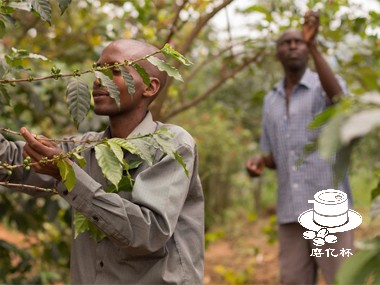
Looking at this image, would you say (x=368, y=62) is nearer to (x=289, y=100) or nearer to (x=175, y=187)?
(x=289, y=100)

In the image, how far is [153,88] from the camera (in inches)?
101

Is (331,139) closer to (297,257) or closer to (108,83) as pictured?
(108,83)

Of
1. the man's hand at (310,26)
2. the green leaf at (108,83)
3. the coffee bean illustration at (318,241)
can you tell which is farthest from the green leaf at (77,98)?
the coffee bean illustration at (318,241)

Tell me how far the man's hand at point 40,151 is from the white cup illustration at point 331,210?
1330 mm

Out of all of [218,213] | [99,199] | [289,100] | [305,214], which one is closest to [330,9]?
[289,100]

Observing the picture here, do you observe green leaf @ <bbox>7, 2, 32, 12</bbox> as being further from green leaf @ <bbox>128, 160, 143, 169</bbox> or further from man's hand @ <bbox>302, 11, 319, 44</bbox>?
man's hand @ <bbox>302, 11, 319, 44</bbox>

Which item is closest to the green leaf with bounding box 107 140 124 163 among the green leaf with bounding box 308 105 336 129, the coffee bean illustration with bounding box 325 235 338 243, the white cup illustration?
the green leaf with bounding box 308 105 336 129

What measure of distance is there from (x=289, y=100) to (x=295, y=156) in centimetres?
32

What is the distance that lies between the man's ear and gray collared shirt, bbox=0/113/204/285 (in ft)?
0.29

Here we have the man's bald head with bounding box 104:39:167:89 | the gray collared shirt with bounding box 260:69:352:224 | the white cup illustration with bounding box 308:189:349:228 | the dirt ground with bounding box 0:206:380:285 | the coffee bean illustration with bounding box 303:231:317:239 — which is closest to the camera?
the man's bald head with bounding box 104:39:167:89

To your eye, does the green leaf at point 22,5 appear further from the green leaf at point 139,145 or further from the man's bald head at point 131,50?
the green leaf at point 139,145

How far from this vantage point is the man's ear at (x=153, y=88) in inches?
99.7

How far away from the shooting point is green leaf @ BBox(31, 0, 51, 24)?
2211 mm

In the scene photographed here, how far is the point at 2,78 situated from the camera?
2.37m
